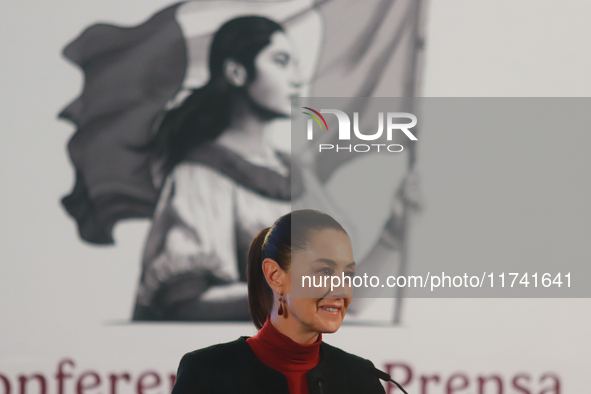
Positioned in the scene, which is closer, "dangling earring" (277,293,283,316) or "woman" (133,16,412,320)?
"dangling earring" (277,293,283,316)

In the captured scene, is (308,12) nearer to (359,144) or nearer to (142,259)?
(359,144)

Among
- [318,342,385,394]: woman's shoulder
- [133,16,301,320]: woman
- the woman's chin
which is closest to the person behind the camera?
the woman's chin

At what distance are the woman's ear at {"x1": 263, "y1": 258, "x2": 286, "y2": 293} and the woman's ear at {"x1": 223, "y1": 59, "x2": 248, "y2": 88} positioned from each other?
4.57 feet

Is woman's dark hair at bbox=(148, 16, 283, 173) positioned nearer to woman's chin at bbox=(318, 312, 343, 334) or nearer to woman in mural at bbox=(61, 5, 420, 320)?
woman in mural at bbox=(61, 5, 420, 320)

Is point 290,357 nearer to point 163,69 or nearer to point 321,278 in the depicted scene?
point 321,278

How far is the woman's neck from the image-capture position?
3.46 feet

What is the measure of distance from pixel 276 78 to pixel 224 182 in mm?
474

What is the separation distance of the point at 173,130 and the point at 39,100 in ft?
1.92

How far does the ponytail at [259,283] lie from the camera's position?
1.12m

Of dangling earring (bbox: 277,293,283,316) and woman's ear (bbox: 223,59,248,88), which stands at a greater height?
woman's ear (bbox: 223,59,248,88)
